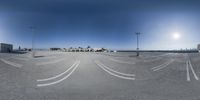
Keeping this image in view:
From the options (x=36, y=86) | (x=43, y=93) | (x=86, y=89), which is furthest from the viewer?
(x=36, y=86)

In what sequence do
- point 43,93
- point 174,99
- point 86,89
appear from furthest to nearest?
point 86,89, point 43,93, point 174,99

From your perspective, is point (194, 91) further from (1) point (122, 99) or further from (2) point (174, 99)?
(1) point (122, 99)

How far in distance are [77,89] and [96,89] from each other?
847 millimetres

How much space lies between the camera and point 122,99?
539 cm

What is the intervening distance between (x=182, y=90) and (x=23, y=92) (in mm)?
6580

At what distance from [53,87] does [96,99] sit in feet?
7.92

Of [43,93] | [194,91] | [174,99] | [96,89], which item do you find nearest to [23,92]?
[43,93]

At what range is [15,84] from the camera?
696cm

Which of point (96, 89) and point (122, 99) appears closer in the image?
point (122, 99)

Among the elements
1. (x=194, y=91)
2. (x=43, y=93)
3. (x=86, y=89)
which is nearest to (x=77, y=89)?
(x=86, y=89)

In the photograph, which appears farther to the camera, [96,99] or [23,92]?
[23,92]

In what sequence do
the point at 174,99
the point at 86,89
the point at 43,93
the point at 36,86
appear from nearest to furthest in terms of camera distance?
the point at 174,99, the point at 43,93, the point at 86,89, the point at 36,86

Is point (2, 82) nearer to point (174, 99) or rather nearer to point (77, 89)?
point (77, 89)

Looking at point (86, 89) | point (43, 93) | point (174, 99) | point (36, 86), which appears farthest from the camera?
point (36, 86)
